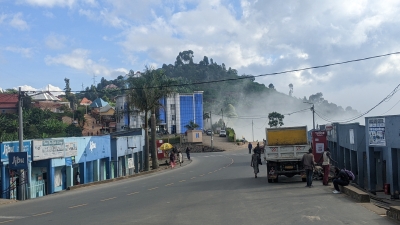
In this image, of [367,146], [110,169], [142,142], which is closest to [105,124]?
[142,142]

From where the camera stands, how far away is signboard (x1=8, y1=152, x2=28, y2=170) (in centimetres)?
2427

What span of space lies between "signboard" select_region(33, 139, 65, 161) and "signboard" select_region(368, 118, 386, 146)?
65.4ft

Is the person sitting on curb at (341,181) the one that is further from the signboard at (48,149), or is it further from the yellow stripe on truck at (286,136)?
the signboard at (48,149)

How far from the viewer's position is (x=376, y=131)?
75.7ft

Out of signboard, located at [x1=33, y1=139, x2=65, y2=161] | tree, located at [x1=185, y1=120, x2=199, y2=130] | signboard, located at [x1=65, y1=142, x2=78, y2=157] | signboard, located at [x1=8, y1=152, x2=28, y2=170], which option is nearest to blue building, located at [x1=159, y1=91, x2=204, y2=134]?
tree, located at [x1=185, y1=120, x2=199, y2=130]

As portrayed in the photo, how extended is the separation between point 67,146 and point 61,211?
58.6 feet

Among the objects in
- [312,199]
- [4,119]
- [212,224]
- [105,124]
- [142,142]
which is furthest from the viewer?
[105,124]

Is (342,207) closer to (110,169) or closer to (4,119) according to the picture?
(110,169)

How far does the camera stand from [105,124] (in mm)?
90125

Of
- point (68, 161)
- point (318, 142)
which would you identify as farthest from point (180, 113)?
point (68, 161)

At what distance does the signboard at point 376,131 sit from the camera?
2241 centimetres

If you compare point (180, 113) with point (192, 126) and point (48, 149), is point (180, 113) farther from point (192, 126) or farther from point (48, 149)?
point (48, 149)

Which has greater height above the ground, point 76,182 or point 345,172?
point 345,172

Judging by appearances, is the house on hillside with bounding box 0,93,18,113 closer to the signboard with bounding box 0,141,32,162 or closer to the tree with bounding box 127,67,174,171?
the tree with bounding box 127,67,174,171
